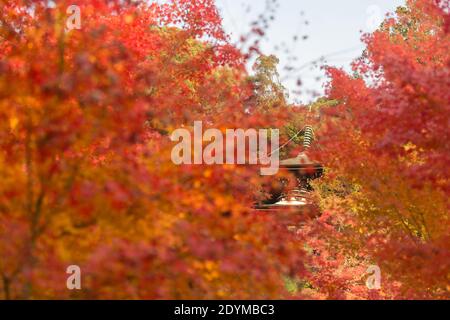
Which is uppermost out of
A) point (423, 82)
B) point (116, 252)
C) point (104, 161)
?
point (423, 82)

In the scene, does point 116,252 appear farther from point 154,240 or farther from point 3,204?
point 3,204

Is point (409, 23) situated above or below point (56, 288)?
above

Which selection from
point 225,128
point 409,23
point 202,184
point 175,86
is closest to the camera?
point 202,184

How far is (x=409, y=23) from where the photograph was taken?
34.4 metres

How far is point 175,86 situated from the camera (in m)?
11.5

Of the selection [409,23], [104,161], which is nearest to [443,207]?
[104,161]

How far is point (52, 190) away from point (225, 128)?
2.01m

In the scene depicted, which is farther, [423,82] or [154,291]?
[423,82]

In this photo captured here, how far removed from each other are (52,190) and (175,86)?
6.58 meters
